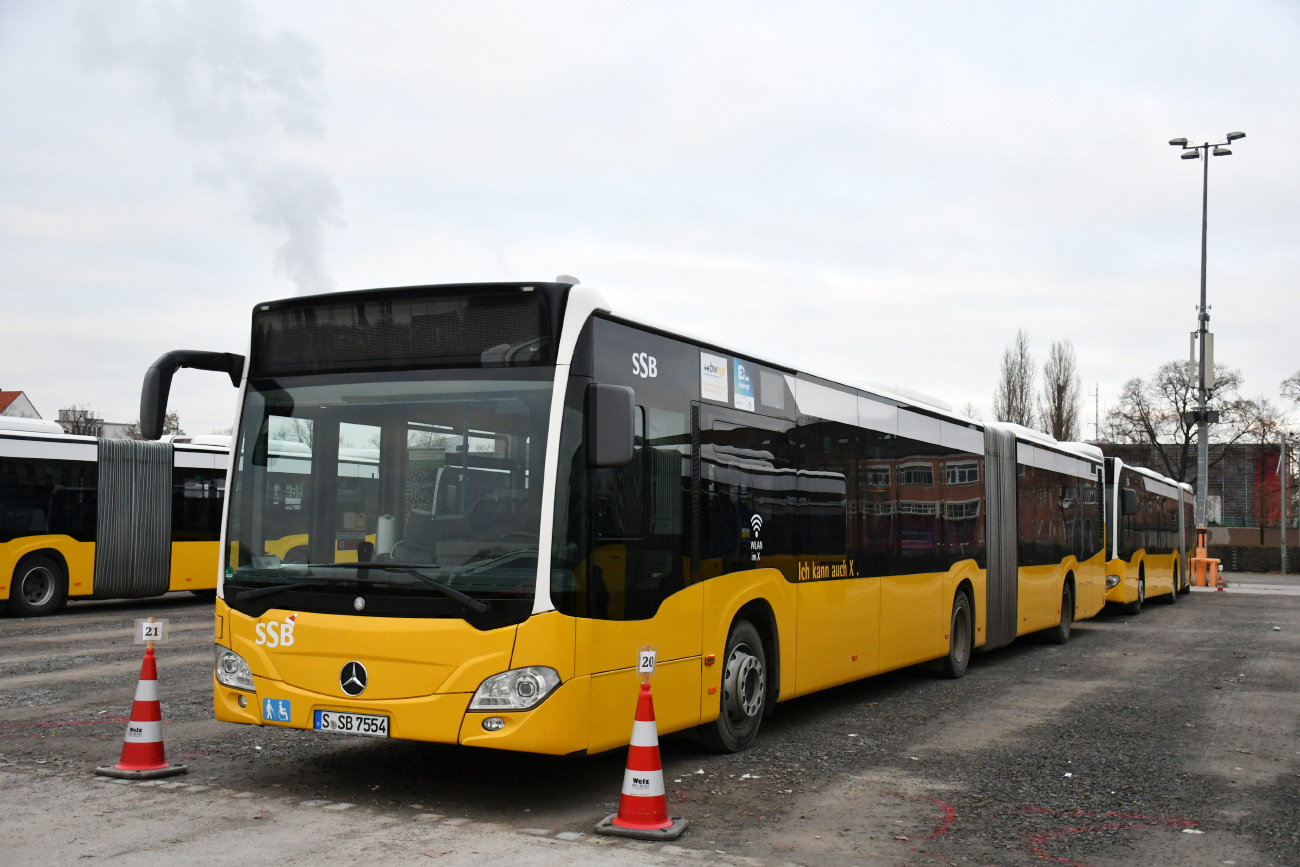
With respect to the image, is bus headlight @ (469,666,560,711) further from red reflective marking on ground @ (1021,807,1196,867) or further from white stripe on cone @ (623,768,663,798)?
red reflective marking on ground @ (1021,807,1196,867)

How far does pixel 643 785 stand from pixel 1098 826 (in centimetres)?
258

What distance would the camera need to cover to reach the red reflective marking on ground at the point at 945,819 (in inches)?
257

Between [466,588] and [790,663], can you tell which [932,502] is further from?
[466,588]

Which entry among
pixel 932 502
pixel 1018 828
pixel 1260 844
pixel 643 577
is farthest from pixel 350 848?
pixel 932 502

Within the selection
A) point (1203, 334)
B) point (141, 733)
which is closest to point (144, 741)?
point (141, 733)

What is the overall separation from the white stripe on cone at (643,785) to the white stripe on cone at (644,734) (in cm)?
15

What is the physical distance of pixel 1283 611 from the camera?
86.0 ft

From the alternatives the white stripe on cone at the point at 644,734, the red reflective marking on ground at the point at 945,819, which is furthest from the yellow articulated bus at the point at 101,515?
the red reflective marking on ground at the point at 945,819

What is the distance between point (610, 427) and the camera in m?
6.60

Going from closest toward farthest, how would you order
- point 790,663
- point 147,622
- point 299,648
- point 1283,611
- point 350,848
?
1. point 350,848
2. point 299,648
3. point 147,622
4. point 790,663
5. point 1283,611

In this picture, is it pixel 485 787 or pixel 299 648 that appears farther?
pixel 485 787

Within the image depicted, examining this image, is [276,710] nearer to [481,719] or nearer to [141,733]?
[141,733]

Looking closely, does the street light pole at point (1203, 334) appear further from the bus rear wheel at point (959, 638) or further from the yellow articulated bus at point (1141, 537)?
the bus rear wheel at point (959, 638)

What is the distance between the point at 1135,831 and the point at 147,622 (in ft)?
19.3
